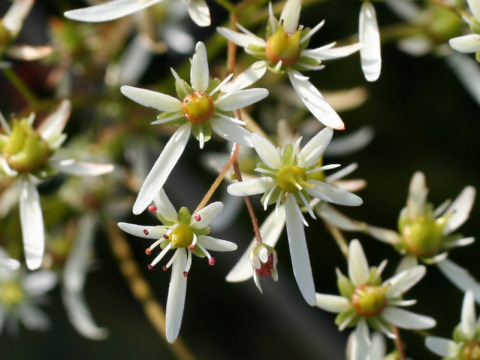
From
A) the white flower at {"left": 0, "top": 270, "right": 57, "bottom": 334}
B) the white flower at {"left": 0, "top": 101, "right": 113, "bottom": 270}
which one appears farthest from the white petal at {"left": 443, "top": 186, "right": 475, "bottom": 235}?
the white flower at {"left": 0, "top": 270, "right": 57, "bottom": 334}

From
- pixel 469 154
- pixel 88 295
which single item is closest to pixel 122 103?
pixel 88 295

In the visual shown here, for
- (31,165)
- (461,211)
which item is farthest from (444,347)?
(31,165)

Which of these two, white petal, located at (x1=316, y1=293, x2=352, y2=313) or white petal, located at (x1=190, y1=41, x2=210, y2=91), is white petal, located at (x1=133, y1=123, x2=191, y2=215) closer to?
white petal, located at (x1=190, y1=41, x2=210, y2=91)

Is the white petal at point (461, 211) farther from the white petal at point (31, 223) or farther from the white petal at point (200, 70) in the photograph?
the white petal at point (31, 223)

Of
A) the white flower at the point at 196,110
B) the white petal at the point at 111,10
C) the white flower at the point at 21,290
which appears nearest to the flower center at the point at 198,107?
the white flower at the point at 196,110

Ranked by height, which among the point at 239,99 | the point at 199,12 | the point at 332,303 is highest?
the point at 199,12

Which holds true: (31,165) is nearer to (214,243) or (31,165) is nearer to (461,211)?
(214,243)

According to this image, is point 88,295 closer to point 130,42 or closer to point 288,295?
point 288,295
